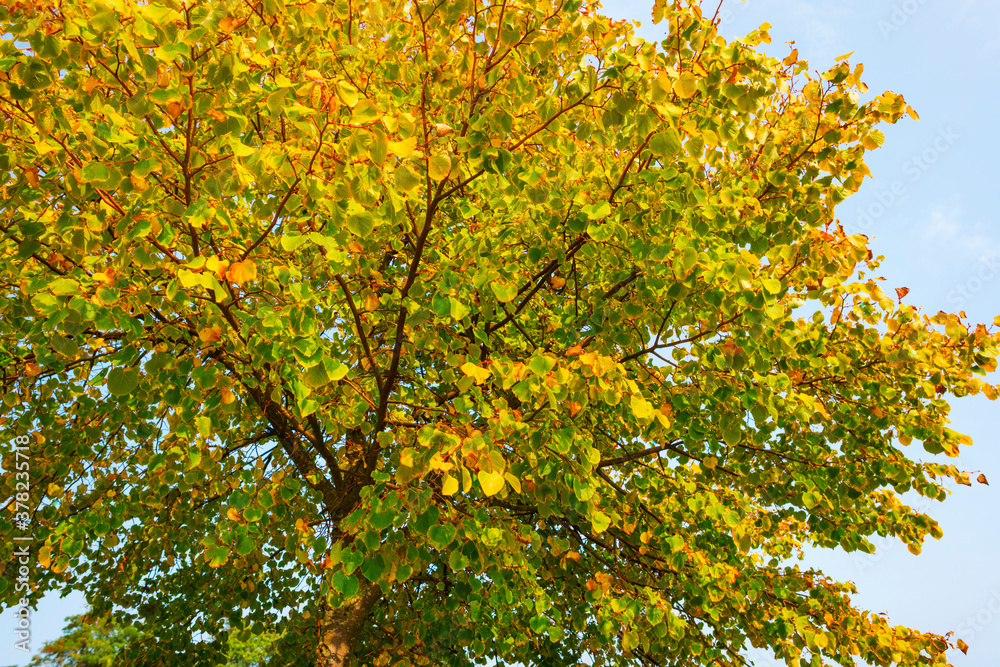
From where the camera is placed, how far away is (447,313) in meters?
3.86

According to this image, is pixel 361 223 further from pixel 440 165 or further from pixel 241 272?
pixel 241 272

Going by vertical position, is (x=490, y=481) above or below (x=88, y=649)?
below

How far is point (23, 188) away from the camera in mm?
3980

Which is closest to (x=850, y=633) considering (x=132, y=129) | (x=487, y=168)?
(x=487, y=168)

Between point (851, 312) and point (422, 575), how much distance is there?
606 cm

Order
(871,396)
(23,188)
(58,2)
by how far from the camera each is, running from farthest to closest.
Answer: (871,396), (23,188), (58,2)

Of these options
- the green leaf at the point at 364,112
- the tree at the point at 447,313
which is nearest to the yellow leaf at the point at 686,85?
the tree at the point at 447,313

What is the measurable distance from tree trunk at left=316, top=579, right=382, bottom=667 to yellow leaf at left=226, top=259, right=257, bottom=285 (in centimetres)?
424

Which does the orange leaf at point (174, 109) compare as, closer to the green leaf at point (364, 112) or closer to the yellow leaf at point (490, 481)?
the green leaf at point (364, 112)

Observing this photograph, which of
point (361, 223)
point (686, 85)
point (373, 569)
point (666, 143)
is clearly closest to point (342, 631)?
point (373, 569)

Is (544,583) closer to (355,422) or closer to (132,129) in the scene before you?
(355,422)

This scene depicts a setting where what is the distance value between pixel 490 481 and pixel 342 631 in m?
4.42

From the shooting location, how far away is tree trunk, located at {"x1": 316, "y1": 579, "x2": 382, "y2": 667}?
6.05 metres

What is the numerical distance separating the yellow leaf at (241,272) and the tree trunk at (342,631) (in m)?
4.24
